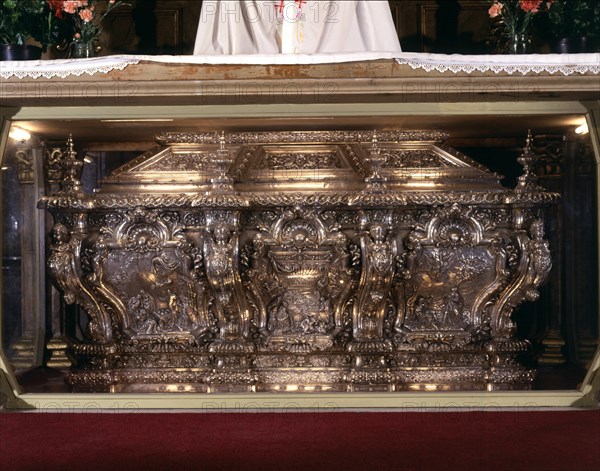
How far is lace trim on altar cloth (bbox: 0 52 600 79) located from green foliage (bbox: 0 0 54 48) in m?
0.52

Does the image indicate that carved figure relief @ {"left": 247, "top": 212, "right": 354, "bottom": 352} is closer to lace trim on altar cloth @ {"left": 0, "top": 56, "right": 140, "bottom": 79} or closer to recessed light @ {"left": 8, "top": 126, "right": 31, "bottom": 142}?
lace trim on altar cloth @ {"left": 0, "top": 56, "right": 140, "bottom": 79}

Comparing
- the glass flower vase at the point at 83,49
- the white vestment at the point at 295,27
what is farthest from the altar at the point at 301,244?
the white vestment at the point at 295,27

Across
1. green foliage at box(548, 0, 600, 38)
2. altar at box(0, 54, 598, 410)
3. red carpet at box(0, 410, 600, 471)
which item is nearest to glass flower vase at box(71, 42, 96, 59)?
altar at box(0, 54, 598, 410)

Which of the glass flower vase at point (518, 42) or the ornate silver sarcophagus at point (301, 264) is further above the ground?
the glass flower vase at point (518, 42)

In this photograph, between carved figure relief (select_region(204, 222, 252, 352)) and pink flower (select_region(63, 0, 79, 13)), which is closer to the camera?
carved figure relief (select_region(204, 222, 252, 352))

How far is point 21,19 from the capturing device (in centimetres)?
363

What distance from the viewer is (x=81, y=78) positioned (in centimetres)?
316

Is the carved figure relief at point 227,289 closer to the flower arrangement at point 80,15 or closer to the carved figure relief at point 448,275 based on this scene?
the carved figure relief at point 448,275

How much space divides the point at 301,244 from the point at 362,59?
839 mm

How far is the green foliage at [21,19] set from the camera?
11.7 feet

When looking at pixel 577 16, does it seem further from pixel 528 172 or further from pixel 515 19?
pixel 528 172

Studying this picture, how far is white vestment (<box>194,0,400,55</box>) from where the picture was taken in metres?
3.79


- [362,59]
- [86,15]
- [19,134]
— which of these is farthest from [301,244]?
[86,15]

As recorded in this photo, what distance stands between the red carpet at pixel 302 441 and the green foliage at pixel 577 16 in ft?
5.49
